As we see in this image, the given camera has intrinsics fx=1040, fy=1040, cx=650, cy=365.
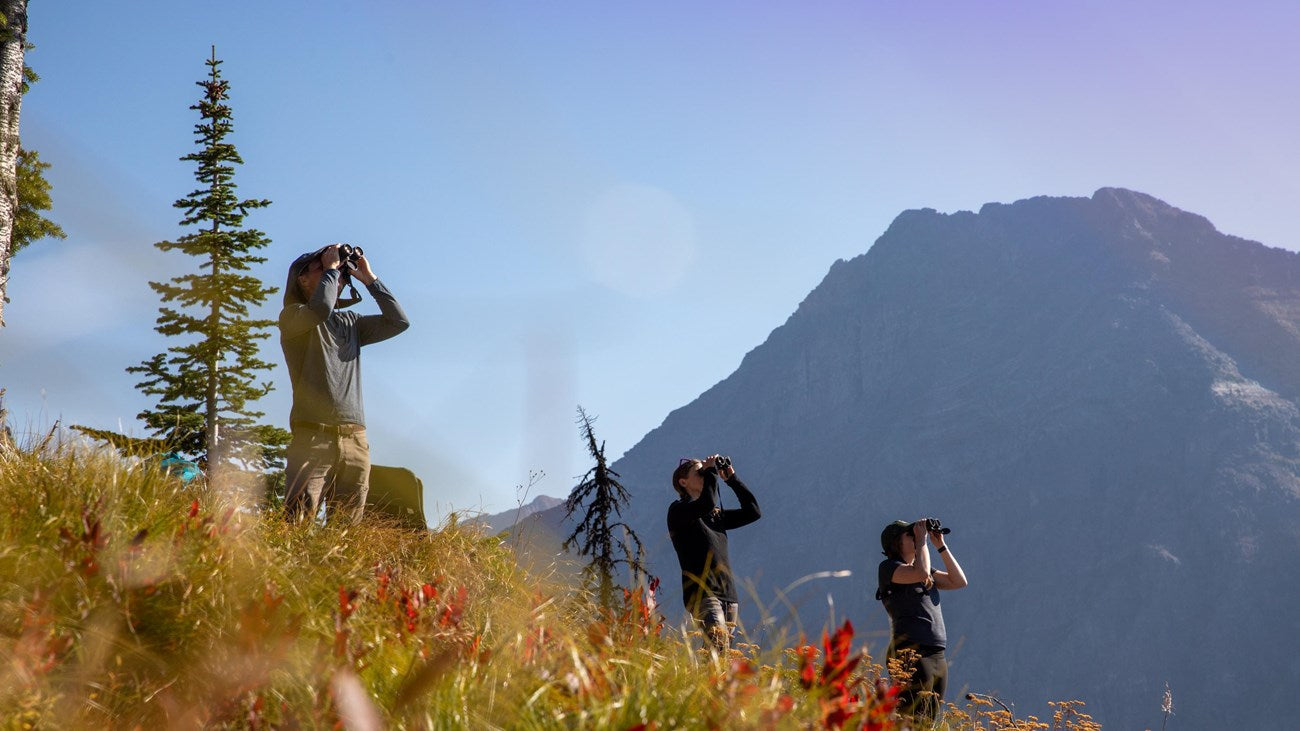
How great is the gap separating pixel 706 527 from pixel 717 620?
167cm

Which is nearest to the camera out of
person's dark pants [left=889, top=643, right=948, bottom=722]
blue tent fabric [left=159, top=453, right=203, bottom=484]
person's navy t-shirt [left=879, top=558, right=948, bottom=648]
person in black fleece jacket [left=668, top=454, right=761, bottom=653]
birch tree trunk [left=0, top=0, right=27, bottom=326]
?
blue tent fabric [left=159, top=453, right=203, bottom=484]

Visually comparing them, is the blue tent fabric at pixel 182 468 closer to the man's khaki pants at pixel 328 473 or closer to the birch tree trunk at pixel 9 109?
the man's khaki pants at pixel 328 473

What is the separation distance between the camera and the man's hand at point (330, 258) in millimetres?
7051

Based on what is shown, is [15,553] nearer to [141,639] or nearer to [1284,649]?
[141,639]

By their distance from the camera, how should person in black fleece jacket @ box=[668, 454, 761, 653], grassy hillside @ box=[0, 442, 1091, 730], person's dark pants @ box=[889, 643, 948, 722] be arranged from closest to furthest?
grassy hillside @ box=[0, 442, 1091, 730], person's dark pants @ box=[889, 643, 948, 722], person in black fleece jacket @ box=[668, 454, 761, 653]

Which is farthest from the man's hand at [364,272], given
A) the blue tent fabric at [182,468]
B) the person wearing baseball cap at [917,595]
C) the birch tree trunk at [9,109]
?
the birch tree trunk at [9,109]

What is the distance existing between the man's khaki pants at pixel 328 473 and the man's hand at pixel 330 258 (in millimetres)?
1123

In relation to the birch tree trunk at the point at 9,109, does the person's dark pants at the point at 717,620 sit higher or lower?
lower

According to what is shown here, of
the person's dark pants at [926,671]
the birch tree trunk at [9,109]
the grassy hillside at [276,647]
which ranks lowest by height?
the person's dark pants at [926,671]

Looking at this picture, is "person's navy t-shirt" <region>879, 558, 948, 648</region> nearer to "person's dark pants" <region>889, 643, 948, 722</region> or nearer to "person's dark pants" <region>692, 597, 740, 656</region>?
"person's dark pants" <region>889, 643, 948, 722</region>

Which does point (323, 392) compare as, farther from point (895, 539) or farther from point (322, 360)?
point (895, 539)

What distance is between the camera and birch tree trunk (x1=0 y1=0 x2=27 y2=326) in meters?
11.5

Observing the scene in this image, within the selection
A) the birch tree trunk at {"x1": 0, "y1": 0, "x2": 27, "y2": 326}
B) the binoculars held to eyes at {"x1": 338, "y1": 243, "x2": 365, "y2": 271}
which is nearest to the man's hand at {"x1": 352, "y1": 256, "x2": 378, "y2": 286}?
the binoculars held to eyes at {"x1": 338, "y1": 243, "x2": 365, "y2": 271}

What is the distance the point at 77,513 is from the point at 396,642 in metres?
1.70
